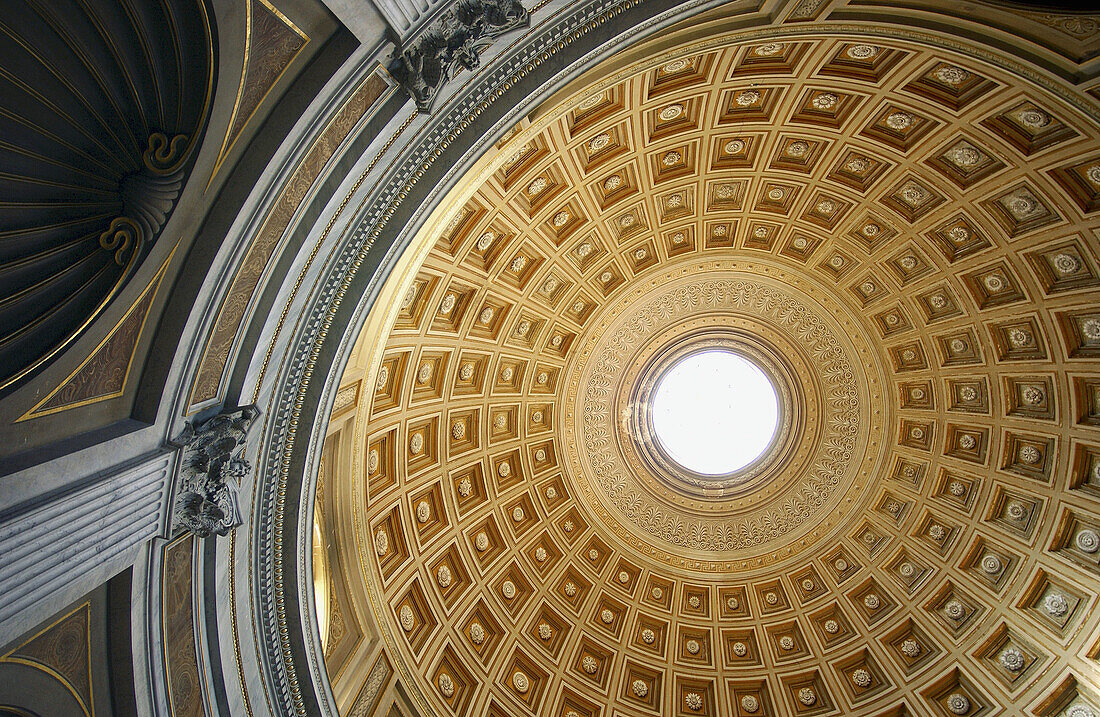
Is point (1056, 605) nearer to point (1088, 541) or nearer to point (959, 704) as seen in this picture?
point (1088, 541)

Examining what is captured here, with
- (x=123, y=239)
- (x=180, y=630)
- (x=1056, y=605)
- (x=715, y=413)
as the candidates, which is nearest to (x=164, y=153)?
(x=123, y=239)

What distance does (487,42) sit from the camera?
721cm

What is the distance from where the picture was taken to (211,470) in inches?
309

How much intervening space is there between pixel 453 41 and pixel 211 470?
6393 mm

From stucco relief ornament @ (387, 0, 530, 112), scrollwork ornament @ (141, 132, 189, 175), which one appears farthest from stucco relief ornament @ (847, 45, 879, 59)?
scrollwork ornament @ (141, 132, 189, 175)

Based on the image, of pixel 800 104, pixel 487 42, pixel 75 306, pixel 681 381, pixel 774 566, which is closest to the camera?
pixel 75 306

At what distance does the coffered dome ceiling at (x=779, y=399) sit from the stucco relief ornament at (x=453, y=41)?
11.0 feet

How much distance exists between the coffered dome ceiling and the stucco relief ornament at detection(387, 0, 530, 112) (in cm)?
334

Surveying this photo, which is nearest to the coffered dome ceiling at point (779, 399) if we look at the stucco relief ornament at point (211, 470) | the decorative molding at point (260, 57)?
the stucco relief ornament at point (211, 470)

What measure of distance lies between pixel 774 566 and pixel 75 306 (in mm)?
20725

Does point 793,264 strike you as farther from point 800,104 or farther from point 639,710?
point 639,710

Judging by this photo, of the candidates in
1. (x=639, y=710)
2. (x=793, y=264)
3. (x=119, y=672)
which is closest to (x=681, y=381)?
(x=793, y=264)

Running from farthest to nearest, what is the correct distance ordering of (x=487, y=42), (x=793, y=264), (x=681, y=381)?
1. (x=681, y=381)
2. (x=793, y=264)
3. (x=487, y=42)

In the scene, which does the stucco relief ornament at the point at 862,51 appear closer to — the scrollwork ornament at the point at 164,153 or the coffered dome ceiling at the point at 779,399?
the coffered dome ceiling at the point at 779,399
